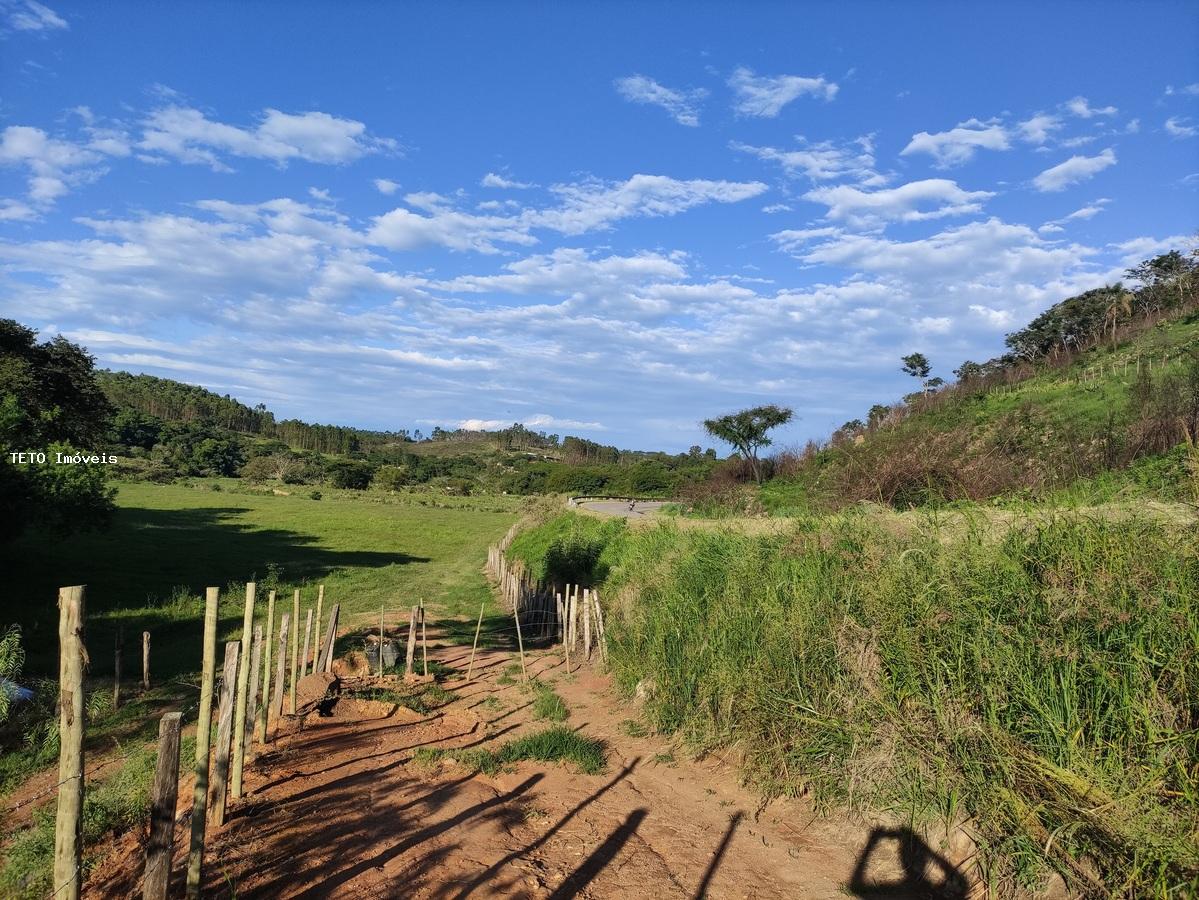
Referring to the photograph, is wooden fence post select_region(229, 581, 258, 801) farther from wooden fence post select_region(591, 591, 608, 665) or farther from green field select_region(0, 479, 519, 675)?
green field select_region(0, 479, 519, 675)

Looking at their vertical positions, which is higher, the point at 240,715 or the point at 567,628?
the point at 240,715

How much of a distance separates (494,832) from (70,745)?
4.08 metres

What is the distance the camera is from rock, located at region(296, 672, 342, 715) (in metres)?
9.87

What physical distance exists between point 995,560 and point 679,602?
16.0ft

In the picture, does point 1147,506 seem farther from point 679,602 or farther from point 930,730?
point 679,602

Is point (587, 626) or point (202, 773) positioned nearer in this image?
point (202, 773)

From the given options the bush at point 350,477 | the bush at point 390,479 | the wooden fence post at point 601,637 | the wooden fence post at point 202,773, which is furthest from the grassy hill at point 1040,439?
the bush at point 350,477

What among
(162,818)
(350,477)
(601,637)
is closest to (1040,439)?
(601,637)

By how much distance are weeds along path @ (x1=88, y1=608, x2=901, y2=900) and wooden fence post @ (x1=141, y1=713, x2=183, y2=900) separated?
982 mm

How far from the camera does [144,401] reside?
112m

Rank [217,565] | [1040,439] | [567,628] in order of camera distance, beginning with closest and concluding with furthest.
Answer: [567,628] → [1040,439] → [217,565]

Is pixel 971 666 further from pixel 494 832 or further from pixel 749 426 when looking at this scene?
pixel 749 426

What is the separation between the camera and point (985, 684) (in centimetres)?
596

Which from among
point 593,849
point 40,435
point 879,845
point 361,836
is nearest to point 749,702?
point 879,845
